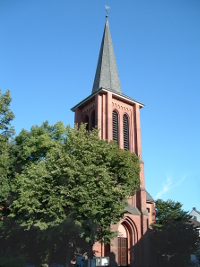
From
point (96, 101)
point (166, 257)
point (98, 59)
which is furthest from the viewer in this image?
point (98, 59)

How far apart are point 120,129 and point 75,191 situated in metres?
16.8

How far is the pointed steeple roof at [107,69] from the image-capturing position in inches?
1587

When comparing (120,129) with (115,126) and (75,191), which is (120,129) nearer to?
(115,126)

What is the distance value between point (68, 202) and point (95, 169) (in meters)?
2.98

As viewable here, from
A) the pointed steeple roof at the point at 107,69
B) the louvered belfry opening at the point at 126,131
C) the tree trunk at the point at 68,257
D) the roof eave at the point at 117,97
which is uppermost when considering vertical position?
the pointed steeple roof at the point at 107,69

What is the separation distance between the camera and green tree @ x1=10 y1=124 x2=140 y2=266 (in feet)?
67.9

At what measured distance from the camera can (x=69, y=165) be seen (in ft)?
71.3

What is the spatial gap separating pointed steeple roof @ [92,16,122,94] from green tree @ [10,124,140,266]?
15.7 m

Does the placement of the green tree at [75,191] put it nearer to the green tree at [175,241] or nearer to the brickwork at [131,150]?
the brickwork at [131,150]

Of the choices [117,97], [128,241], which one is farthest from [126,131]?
[128,241]

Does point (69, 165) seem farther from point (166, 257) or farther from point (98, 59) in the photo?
point (98, 59)

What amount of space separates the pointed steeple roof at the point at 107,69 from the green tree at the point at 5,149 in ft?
49.3

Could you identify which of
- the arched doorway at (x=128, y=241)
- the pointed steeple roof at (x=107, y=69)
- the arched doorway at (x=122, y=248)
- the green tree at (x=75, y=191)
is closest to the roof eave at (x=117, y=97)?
the pointed steeple roof at (x=107, y=69)

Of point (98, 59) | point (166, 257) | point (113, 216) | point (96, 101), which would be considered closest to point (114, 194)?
point (113, 216)
